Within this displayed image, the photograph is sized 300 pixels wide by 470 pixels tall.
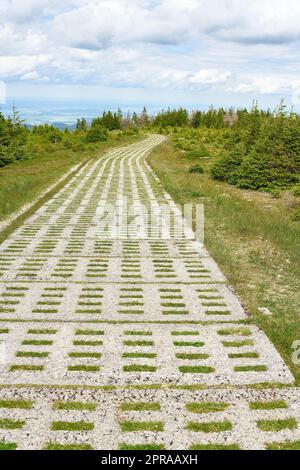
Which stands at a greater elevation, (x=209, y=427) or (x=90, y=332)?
(x=90, y=332)

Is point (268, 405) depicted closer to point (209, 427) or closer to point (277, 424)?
point (277, 424)

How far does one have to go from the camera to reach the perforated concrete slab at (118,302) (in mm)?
8055

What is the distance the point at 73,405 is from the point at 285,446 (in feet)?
7.89

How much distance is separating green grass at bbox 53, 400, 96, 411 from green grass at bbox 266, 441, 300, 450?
201cm

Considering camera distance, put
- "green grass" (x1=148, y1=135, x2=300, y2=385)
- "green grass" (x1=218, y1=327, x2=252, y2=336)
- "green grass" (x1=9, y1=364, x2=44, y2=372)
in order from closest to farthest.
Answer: "green grass" (x1=9, y1=364, x2=44, y2=372) → "green grass" (x1=218, y1=327, x2=252, y2=336) → "green grass" (x1=148, y1=135, x2=300, y2=385)

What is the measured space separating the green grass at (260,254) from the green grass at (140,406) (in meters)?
1.92

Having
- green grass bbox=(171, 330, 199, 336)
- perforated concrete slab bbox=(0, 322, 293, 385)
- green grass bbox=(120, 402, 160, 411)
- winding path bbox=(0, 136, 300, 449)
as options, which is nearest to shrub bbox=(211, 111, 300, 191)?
winding path bbox=(0, 136, 300, 449)

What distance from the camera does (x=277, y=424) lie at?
5.28 m

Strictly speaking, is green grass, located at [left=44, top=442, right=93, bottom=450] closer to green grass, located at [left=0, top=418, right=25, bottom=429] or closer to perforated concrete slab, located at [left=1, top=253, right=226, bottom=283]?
green grass, located at [left=0, top=418, right=25, bottom=429]

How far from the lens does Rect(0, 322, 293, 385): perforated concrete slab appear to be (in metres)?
6.20

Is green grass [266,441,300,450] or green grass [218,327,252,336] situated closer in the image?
green grass [266,441,300,450]

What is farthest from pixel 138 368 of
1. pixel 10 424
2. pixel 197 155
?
pixel 197 155

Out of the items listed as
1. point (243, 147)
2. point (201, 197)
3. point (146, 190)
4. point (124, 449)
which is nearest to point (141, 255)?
point (124, 449)

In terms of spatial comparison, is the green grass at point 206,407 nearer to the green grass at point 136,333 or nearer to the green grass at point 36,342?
the green grass at point 136,333
